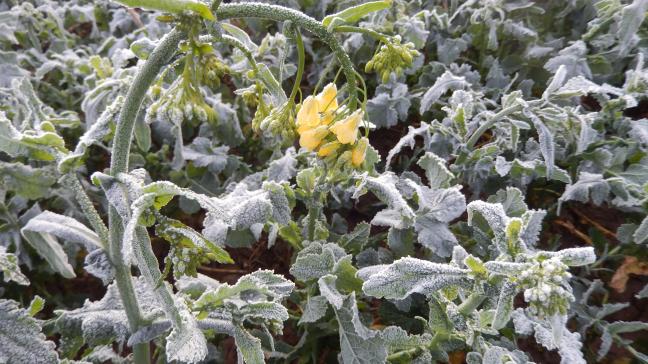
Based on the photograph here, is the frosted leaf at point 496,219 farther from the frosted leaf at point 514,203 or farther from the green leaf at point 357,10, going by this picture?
the green leaf at point 357,10

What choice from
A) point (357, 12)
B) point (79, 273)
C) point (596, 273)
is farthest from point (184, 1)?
point (596, 273)

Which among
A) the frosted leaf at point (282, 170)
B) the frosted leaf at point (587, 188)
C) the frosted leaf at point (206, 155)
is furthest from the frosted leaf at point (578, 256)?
the frosted leaf at point (206, 155)

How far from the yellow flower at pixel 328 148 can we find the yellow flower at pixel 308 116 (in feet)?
0.17

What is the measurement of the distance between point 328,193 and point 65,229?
101cm

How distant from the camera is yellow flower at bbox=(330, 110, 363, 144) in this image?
107 cm

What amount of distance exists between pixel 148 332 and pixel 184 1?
851 mm

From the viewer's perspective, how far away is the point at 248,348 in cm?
125

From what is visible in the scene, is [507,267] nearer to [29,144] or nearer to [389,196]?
[389,196]

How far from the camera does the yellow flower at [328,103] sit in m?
1.13

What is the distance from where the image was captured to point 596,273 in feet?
6.59

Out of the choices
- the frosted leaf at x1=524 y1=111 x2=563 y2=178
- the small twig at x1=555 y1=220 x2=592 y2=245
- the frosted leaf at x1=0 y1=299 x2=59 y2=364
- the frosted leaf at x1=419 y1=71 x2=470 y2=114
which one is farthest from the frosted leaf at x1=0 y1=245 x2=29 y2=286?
the small twig at x1=555 y1=220 x2=592 y2=245

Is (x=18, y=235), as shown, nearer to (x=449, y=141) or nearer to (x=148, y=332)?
(x=148, y=332)

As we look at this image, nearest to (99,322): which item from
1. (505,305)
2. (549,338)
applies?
(505,305)

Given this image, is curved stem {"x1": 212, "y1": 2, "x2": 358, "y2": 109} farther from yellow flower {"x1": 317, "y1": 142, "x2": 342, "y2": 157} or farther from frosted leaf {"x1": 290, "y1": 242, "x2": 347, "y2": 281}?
frosted leaf {"x1": 290, "y1": 242, "x2": 347, "y2": 281}
